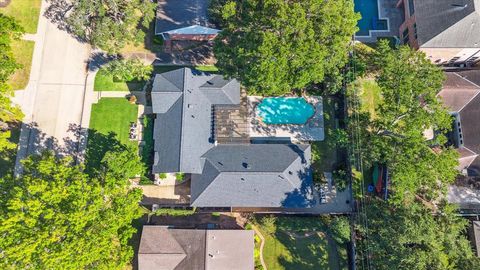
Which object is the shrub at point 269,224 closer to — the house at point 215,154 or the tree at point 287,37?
the house at point 215,154

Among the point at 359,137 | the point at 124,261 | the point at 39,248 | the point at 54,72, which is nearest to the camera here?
the point at 39,248

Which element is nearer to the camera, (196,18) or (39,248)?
(39,248)

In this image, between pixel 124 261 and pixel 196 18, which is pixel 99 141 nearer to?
pixel 124 261

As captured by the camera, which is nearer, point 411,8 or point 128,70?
point 128,70

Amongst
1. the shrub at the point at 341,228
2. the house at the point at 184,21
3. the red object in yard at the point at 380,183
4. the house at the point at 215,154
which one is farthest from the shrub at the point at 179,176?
the red object in yard at the point at 380,183

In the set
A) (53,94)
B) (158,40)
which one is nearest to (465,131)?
(158,40)

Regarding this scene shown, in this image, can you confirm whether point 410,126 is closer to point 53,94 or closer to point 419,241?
point 419,241

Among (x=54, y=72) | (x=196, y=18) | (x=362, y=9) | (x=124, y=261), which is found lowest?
(x=124, y=261)

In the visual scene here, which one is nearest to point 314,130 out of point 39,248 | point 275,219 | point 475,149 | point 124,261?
point 275,219
